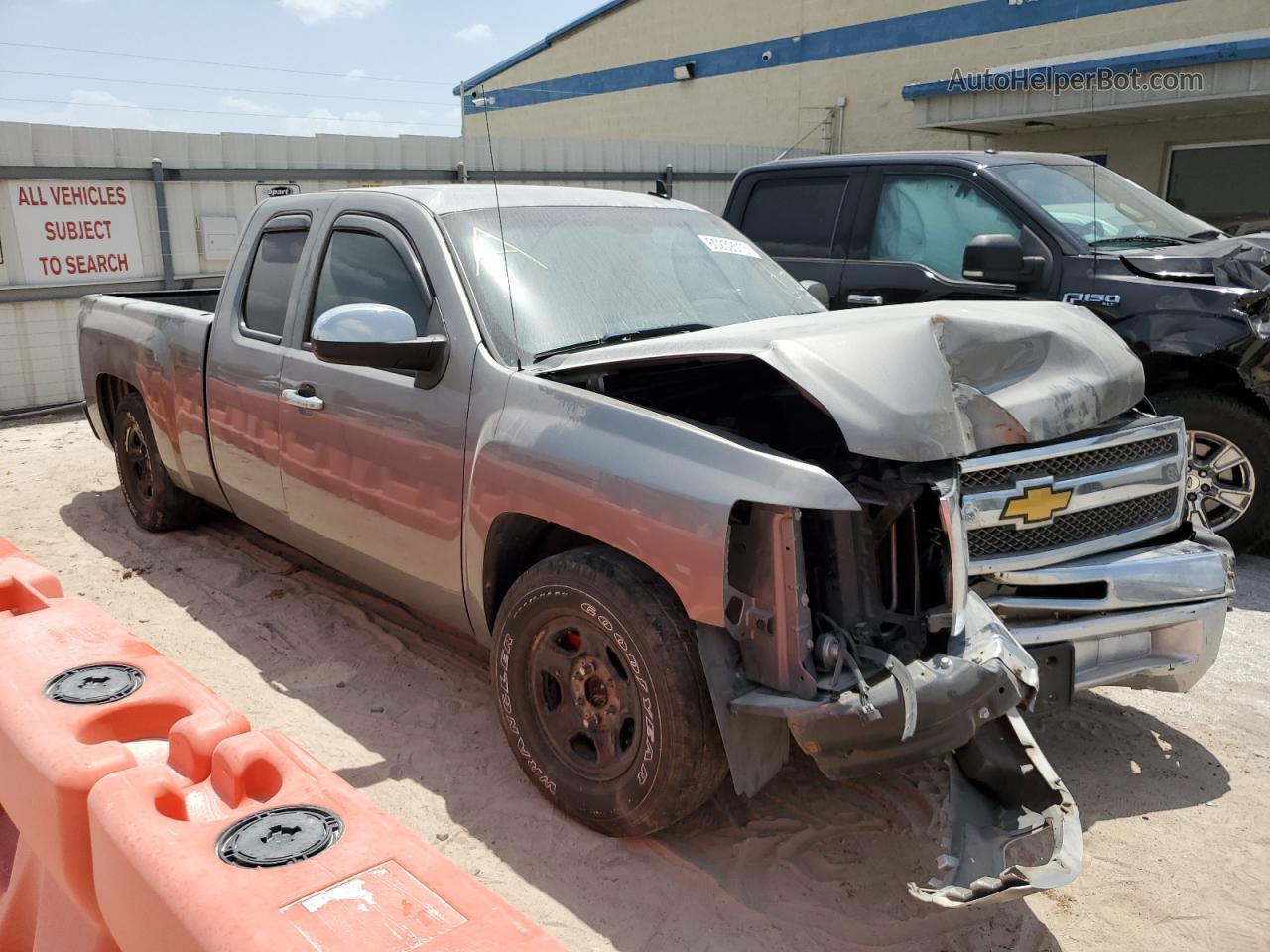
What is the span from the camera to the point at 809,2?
66.7ft

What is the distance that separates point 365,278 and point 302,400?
0.54 m

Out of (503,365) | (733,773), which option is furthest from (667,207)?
(733,773)

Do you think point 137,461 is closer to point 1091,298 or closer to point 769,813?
point 769,813

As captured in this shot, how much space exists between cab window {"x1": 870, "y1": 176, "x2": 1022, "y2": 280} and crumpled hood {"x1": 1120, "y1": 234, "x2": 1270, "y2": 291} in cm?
72

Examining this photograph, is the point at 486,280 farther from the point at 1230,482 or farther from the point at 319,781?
the point at 1230,482

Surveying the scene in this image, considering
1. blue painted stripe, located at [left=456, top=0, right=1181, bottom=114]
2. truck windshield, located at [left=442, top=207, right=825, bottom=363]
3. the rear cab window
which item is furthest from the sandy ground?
blue painted stripe, located at [left=456, top=0, right=1181, bottom=114]

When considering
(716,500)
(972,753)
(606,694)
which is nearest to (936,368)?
(716,500)

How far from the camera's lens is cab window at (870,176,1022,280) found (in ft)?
20.1

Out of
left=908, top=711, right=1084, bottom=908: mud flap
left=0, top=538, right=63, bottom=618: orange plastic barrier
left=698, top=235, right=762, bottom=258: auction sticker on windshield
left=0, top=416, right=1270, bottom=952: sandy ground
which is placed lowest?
left=0, top=416, right=1270, bottom=952: sandy ground

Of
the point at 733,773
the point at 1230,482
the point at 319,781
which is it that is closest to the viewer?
the point at 319,781

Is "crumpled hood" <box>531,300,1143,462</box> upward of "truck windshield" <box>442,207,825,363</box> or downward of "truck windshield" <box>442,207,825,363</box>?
downward

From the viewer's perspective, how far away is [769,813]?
3301mm

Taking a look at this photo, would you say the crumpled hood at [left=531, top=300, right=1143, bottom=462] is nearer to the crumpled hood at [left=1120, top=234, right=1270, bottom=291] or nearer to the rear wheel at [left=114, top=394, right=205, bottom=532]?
the crumpled hood at [left=1120, top=234, right=1270, bottom=291]

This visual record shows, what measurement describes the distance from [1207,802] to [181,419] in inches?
184
